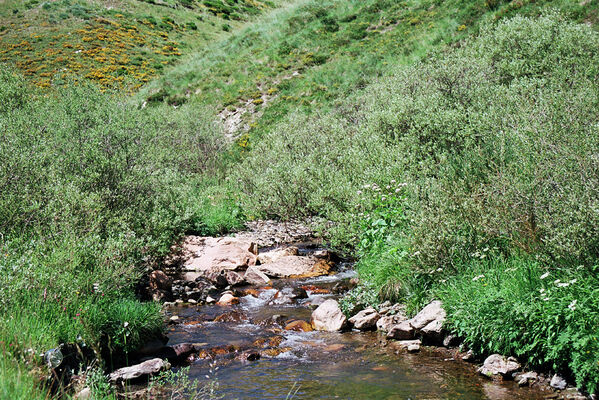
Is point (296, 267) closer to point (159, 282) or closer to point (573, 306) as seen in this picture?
point (159, 282)

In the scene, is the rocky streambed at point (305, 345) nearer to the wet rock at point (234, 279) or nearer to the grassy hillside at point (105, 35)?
the wet rock at point (234, 279)

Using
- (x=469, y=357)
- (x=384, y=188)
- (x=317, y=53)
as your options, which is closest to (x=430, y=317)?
(x=469, y=357)

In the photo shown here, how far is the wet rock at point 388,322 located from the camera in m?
9.88

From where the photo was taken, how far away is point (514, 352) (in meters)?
7.43

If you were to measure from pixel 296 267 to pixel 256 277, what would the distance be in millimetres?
1594

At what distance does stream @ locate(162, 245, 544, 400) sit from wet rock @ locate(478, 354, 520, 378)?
16 centimetres

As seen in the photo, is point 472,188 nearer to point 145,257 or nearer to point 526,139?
point 526,139

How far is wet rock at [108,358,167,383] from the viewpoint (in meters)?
7.66

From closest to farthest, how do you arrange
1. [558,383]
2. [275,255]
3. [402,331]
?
[558,383] → [402,331] → [275,255]

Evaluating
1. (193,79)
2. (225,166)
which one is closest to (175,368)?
(225,166)

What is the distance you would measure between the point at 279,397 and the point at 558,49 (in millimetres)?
17019

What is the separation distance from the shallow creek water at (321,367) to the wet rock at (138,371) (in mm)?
679

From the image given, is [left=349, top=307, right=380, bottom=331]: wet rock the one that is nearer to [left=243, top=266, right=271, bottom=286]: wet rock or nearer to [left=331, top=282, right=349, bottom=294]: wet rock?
[left=331, top=282, right=349, bottom=294]: wet rock

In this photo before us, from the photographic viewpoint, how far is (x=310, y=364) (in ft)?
28.2
